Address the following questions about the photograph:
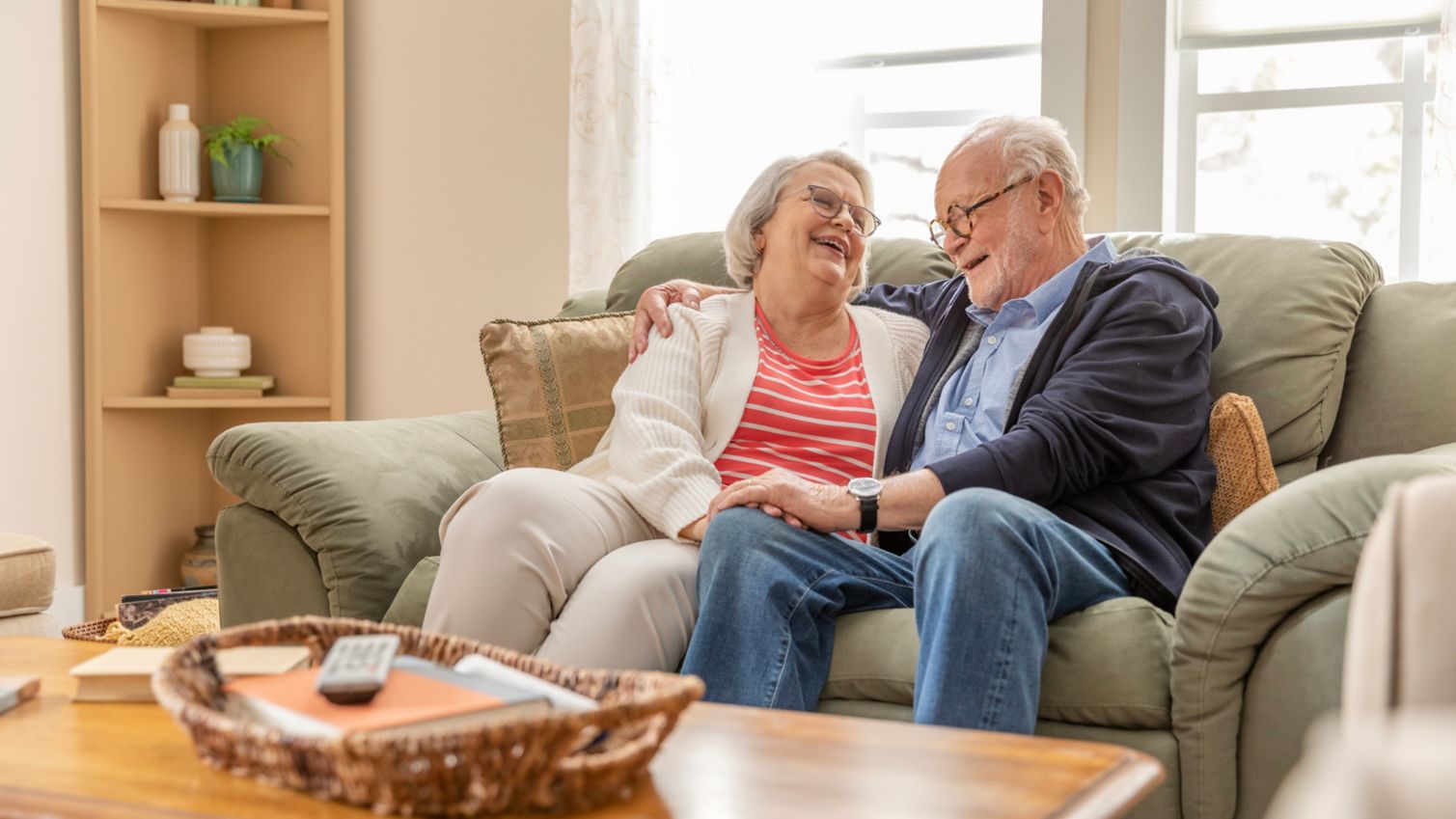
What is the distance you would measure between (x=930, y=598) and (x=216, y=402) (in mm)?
2663

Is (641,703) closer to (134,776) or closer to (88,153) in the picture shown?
(134,776)

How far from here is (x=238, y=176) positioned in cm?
368

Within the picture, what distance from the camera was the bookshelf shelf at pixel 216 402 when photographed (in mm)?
3574

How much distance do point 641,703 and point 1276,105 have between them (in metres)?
2.58

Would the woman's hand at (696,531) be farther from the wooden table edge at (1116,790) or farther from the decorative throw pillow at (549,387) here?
the wooden table edge at (1116,790)

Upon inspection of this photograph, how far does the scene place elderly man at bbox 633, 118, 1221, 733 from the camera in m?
1.55

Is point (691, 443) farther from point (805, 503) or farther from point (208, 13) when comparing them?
point (208, 13)

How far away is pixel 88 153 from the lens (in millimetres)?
3514

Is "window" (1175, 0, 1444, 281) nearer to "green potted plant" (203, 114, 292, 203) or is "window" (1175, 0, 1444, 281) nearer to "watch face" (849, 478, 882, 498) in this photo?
"watch face" (849, 478, 882, 498)

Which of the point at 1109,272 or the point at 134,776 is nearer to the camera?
the point at 134,776

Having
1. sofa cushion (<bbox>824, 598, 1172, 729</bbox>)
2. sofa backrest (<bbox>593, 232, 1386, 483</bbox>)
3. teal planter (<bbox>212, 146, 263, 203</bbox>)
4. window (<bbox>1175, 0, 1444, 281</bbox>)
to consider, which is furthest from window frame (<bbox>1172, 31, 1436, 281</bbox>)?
teal planter (<bbox>212, 146, 263, 203</bbox>)

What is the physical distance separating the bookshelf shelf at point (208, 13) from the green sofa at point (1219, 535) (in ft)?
4.91

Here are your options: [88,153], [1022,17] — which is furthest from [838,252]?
[88,153]

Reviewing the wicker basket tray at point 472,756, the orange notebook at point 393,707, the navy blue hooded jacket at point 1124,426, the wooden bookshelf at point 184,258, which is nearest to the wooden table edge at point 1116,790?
the wicker basket tray at point 472,756
